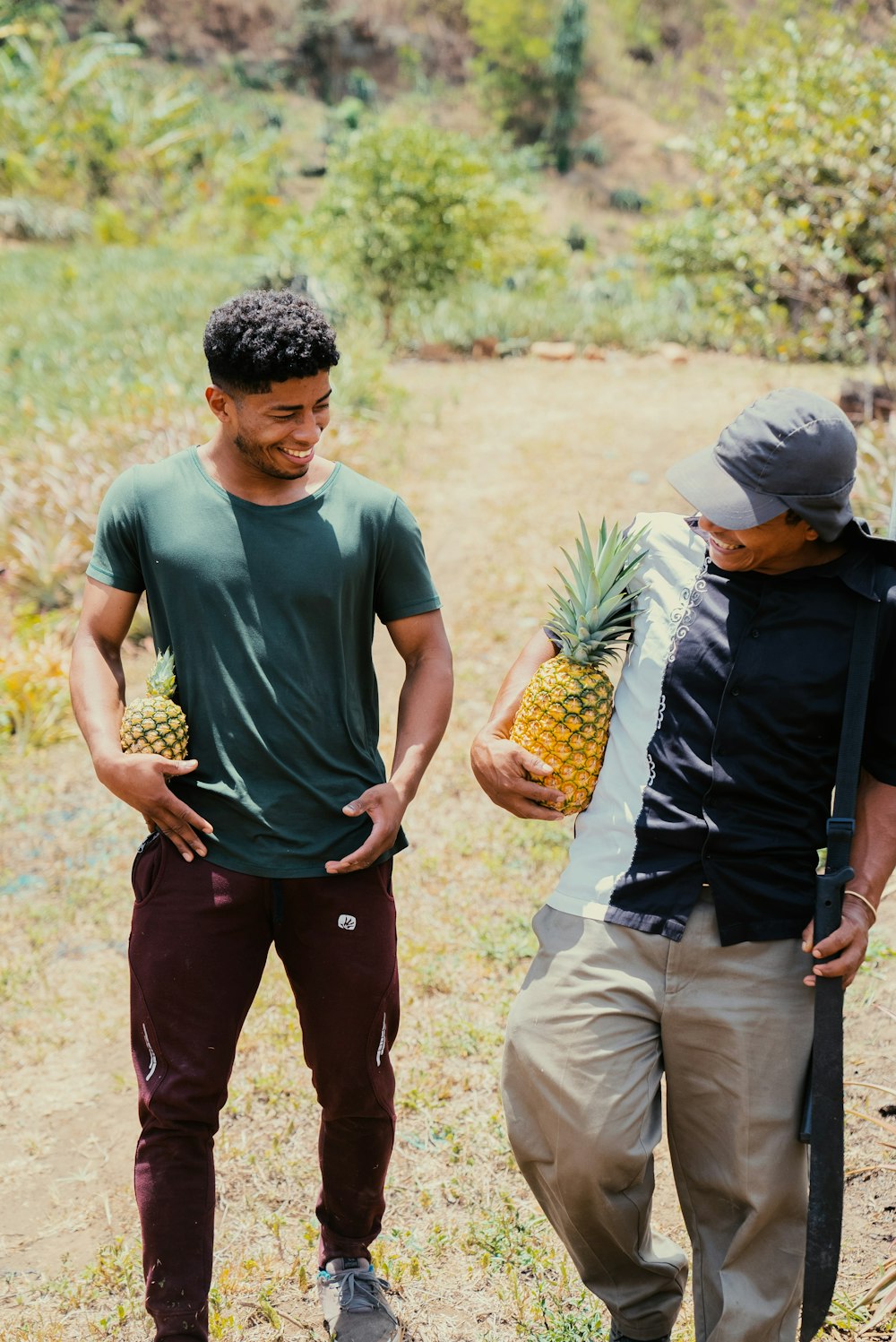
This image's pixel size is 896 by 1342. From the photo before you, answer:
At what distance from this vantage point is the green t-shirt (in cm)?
278

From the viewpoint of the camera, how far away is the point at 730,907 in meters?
2.55

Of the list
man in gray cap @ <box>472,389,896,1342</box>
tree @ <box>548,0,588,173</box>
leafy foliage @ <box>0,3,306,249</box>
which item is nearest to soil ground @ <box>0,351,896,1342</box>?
man in gray cap @ <box>472,389,896,1342</box>

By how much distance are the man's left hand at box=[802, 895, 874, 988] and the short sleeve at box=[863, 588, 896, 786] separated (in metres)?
0.32

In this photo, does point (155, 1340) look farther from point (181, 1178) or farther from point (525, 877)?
point (525, 877)

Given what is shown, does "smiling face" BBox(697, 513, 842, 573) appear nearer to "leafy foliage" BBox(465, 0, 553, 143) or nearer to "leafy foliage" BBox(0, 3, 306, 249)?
"leafy foliage" BBox(0, 3, 306, 249)

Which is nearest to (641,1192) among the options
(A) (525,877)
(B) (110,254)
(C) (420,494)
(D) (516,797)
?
(D) (516,797)

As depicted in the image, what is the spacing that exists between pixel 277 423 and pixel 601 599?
85cm

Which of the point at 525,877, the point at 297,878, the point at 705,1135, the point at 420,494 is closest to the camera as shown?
the point at 705,1135

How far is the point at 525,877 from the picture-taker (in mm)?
5434

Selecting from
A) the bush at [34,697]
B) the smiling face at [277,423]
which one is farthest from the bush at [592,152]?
the smiling face at [277,423]

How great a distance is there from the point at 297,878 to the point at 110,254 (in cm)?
2063

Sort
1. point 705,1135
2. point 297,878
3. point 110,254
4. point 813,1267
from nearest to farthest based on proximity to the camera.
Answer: point 813,1267
point 705,1135
point 297,878
point 110,254

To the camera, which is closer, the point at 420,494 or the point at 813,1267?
the point at 813,1267

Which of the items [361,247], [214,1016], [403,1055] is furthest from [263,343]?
[361,247]
